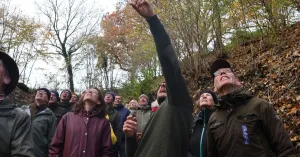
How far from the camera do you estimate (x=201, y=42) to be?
1060 centimetres

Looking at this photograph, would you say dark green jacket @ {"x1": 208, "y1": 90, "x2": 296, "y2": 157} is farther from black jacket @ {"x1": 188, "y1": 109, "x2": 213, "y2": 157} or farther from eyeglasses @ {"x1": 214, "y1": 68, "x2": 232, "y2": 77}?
black jacket @ {"x1": 188, "y1": 109, "x2": 213, "y2": 157}

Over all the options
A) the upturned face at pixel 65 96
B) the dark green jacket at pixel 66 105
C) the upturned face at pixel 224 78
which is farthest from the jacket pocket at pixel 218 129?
the upturned face at pixel 65 96

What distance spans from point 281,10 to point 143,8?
9.14 metres

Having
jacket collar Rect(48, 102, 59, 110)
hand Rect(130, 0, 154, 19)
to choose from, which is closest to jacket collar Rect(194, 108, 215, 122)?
hand Rect(130, 0, 154, 19)

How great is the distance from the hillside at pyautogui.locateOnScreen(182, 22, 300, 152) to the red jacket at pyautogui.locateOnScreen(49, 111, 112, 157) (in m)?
2.93

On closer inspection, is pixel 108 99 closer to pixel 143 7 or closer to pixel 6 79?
pixel 6 79

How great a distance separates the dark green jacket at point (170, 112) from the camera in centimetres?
206

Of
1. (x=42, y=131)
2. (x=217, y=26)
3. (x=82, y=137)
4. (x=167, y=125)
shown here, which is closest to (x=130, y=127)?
(x=167, y=125)

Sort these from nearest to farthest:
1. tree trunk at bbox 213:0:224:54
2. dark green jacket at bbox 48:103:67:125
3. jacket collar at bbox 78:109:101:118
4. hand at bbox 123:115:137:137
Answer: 1. hand at bbox 123:115:137:137
2. jacket collar at bbox 78:109:101:118
3. dark green jacket at bbox 48:103:67:125
4. tree trunk at bbox 213:0:224:54

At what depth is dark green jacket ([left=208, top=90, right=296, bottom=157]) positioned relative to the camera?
2607 mm

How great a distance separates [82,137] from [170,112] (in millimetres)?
2284

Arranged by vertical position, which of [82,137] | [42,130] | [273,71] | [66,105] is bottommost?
[82,137]

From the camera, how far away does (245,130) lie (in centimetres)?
271

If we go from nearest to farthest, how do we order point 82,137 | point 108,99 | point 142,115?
point 82,137
point 142,115
point 108,99
